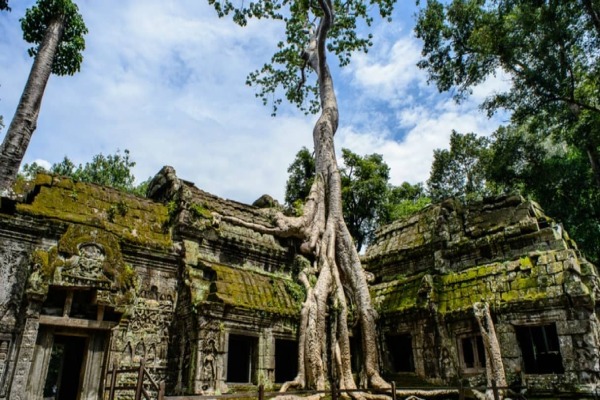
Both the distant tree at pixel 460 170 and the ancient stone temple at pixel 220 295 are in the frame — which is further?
the distant tree at pixel 460 170

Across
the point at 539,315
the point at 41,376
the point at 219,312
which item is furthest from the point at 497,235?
the point at 41,376

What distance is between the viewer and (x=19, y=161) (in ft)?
27.3

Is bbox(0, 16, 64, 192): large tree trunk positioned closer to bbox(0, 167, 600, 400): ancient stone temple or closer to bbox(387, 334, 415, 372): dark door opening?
bbox(0, 167, 600, 400): ancient stone temple

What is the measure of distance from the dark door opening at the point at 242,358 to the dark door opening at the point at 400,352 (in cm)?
367

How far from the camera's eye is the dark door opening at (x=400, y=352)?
32.8 ft

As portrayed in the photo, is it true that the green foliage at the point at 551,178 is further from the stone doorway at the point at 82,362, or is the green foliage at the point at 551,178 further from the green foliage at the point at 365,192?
the stone doorway at the point at 82,362

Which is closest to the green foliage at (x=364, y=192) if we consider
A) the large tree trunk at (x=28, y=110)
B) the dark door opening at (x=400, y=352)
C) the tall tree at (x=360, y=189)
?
the tall tree at (x=360, y=189)

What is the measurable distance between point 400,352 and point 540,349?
3230mm

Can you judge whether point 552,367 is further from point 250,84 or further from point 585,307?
point 250,84

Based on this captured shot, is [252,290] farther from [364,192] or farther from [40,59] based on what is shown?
[364,192]

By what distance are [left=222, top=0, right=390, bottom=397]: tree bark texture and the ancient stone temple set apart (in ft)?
1.58

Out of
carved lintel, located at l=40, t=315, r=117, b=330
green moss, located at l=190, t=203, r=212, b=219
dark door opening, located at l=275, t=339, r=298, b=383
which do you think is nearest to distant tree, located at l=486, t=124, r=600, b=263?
dark door opening, located at l=275, t=339, r=298, b=383

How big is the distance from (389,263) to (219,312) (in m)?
5.89

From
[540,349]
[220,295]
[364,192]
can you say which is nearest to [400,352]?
[540,349]
